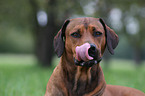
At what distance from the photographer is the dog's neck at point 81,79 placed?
3.67 metres

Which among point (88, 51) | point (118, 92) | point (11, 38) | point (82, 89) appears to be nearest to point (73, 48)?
point (88, 51)

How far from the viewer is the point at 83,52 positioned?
10.3ft

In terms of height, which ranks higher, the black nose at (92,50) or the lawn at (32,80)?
the black nose at (92,50)

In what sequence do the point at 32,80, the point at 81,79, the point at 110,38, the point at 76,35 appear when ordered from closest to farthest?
1. the point at 76,35
2. the point at 81,79
3. the point at 110,38
4. the point at 32,80

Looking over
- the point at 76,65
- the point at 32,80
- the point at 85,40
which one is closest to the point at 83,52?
the point at 85,40

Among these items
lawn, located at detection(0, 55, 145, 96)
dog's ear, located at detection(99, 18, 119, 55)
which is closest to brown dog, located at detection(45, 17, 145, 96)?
dog's ear, located at detection(99, 18, 119, 55)

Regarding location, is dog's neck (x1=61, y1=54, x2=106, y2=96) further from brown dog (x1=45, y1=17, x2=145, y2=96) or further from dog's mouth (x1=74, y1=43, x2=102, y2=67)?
dog's mouth (x1=74, y1=43, x2=102, y2=67)

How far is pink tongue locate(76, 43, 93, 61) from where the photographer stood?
3.14 meters

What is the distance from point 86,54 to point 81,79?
774 millimetres

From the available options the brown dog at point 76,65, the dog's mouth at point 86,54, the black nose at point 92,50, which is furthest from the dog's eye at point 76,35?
the black nose at point 92,50

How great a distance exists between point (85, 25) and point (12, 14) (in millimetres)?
10022

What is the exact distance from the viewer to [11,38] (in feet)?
172

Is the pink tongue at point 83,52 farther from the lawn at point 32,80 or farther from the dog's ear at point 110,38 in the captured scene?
the lawn at point 32,80

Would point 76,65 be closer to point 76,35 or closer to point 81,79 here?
point 81,79
